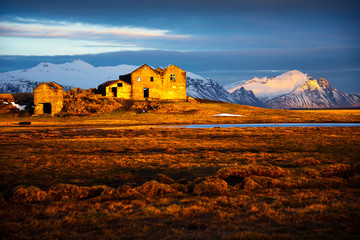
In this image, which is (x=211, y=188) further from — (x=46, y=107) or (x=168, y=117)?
(x=46, y=107)

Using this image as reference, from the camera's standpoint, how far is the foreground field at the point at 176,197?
35.4 ft

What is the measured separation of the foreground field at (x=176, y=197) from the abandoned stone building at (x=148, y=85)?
60289mm

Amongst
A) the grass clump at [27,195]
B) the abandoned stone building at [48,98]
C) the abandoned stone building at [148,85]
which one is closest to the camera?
the grass clump at [27,195]

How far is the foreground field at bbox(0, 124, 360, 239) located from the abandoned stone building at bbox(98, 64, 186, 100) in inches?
2374

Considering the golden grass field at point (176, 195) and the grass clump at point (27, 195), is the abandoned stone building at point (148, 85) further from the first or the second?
the grass clump at point (27, 195)

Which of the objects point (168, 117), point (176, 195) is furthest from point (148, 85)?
point (176, 195)

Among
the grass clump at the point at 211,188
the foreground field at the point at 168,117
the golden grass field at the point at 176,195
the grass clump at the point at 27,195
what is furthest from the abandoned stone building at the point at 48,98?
the grass clump at the point at 211,188

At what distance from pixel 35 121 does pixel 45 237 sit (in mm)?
59072

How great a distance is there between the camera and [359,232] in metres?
10.1

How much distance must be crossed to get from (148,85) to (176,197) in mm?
73166

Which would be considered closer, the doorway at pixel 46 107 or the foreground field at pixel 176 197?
the foreground field at pixel 176 197

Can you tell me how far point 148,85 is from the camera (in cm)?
8694

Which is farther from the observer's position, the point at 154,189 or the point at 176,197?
the point at 154,189

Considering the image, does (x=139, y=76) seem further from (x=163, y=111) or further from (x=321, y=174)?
(x=321, y=174)
